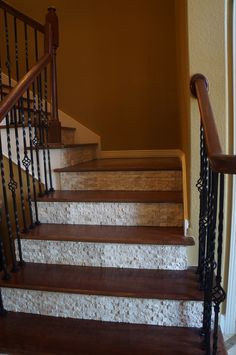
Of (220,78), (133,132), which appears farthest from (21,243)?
(133,132)

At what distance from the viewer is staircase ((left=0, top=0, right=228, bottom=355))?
1262 millimetres

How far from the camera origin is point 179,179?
203 centimetres

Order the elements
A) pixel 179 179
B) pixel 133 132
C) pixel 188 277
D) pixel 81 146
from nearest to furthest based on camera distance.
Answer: pixel 188 277, pixel 179 179, pixel 81 146, pixel 133 132

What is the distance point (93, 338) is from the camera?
1.31 meters

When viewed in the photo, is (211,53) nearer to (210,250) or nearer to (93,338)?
(210,250)

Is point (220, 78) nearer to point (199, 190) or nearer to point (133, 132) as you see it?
point (199, 190)

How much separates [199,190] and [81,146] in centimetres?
146

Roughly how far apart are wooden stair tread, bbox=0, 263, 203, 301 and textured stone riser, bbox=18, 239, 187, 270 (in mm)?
34

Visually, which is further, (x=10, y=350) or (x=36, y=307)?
(x=36, y=307)

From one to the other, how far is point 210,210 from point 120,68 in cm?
242

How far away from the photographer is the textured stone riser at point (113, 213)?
1.76 meters

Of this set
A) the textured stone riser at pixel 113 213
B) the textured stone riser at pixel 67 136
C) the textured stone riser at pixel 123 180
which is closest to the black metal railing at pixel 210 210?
the textured stone riser at pixel 113 213

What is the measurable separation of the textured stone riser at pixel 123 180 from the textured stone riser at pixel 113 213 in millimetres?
324

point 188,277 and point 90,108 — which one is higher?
point 90,108
